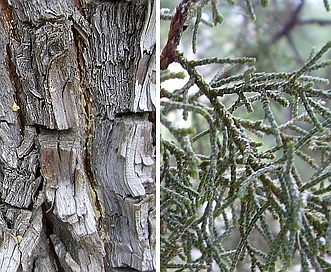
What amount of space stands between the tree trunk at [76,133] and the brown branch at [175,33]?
5 centimetres

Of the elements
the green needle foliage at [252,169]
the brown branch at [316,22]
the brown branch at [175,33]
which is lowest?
the green needle foliage at [252,169]

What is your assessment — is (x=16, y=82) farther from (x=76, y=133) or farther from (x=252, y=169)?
(x=252, y=169)

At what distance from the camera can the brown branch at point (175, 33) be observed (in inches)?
22.8

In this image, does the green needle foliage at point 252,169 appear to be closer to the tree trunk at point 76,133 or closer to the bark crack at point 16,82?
the tree trunk at point 76,133

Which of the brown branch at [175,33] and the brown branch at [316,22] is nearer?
the brown branch at [175,33]

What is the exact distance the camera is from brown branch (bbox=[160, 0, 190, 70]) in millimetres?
580

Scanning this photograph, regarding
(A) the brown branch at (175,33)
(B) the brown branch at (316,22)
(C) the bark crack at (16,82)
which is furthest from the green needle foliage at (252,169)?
(B) the brown branch at (316,22)

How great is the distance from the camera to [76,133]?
1.84ft

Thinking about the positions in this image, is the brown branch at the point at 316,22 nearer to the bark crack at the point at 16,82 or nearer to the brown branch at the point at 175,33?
the brown branch at the point at 175,33

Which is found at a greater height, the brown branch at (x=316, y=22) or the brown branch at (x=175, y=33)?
the brown branch at (x=316, y=22)

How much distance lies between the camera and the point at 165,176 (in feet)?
2.04

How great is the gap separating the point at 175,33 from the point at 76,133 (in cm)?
17

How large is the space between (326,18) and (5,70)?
1.58 meters

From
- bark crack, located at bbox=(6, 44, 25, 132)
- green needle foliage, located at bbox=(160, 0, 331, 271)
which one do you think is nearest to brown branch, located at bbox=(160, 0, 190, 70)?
green needle foliage, located at bbox=(160, 0, 331, 271)
